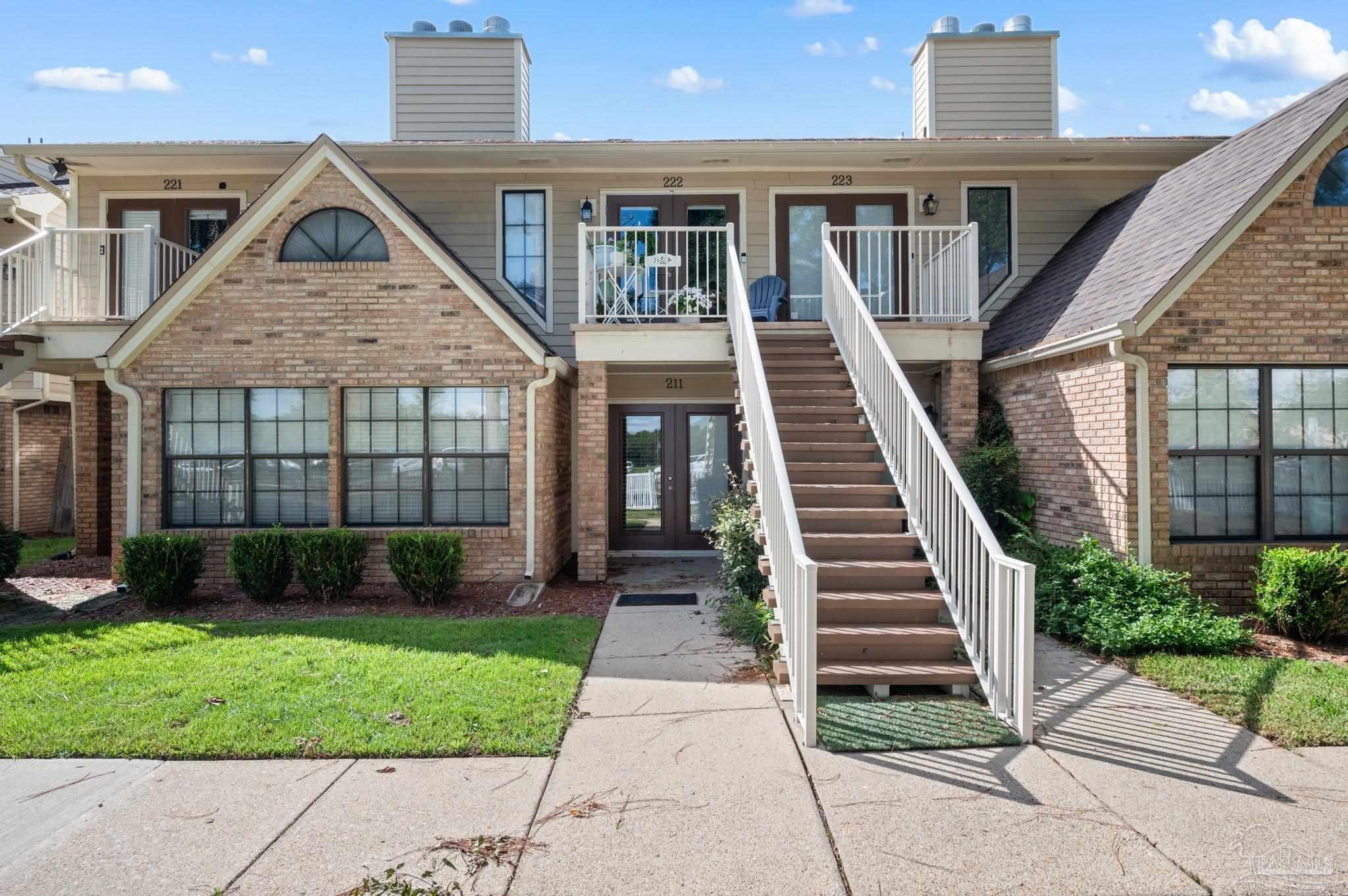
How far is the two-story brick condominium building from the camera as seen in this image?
727 centimetres

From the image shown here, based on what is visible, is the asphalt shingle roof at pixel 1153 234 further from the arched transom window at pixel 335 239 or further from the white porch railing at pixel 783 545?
the arched transom window at pixel 335 239

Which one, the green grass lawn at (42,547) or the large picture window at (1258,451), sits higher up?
the large picture window at (1258,451)

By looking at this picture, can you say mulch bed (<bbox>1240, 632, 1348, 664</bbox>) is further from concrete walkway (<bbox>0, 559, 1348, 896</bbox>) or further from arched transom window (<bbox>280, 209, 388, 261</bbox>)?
arched transom window (<bbox>280, 209, 388, 261</bbox>)

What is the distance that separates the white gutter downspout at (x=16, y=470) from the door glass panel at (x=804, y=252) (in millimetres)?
13933

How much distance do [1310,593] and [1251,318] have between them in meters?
2.54

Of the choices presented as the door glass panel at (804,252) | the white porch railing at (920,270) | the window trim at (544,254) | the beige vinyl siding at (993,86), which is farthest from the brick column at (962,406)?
the beige vinyl siding at (993,86)

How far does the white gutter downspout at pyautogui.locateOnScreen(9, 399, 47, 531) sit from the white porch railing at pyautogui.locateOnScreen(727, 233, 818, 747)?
Result: 14390 millimetres

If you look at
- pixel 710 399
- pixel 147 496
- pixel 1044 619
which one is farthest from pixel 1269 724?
pixel 147 496

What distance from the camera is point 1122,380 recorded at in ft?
23.6

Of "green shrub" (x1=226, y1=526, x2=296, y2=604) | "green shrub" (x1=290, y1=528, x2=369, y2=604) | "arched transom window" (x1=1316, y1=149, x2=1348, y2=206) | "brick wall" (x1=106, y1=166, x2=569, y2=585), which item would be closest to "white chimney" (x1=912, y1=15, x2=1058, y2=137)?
Result: "arched transom window" (x1=1316, y1=149, x2=1348, y2=206)

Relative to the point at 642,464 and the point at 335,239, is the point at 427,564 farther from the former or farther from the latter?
the point at 642,464

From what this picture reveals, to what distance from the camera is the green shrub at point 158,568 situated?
794 cm

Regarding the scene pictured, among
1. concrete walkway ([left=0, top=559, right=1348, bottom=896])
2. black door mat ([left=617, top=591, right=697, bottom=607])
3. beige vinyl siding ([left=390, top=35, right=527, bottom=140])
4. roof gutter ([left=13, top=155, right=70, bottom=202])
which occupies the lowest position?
concrete walkway ([left=0, top=559, right=1348, bottom=896])

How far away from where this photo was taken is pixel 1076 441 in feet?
25.9
